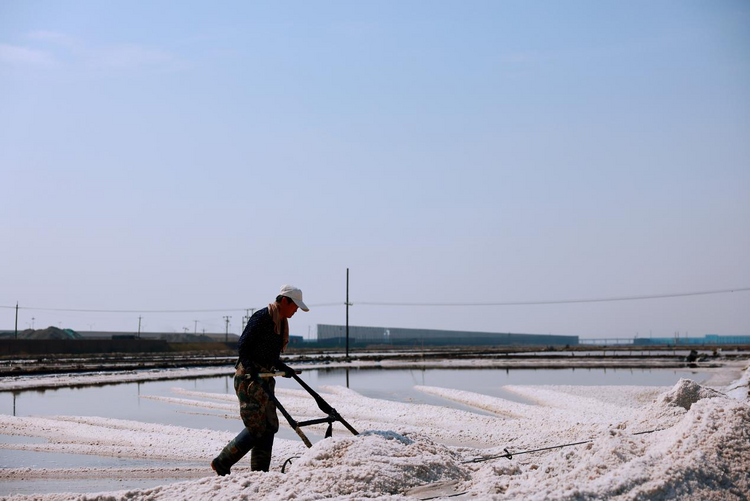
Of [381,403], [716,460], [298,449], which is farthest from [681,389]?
[381,403]

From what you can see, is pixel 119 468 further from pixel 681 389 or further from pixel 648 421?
pixel 681 389

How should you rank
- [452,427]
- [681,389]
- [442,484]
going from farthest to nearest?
[452,427] < [681,389] < [442,484]

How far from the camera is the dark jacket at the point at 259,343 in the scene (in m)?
5.95

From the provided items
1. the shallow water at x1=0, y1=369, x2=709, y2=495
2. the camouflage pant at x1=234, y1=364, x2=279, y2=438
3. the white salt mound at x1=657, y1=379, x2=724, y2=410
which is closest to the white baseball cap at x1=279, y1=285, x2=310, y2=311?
the camouflage pant at x1=234, y1=364, x2=279, y2=438

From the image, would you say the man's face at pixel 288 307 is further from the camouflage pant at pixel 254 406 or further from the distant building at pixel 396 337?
the distant building at pixel 396 337

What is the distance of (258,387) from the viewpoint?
5887mm

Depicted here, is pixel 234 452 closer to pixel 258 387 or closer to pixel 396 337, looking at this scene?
pixel 258 387

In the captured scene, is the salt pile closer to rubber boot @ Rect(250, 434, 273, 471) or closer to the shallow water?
rubber boot @ Rect(250, 434, 273, 471)

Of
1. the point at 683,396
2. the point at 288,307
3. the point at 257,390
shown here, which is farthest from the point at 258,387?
the point at 683,396

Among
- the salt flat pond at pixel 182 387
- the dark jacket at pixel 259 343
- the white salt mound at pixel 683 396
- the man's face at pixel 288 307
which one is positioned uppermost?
the man's face at pixel 288 307

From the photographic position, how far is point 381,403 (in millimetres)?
16281

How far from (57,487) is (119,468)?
113 centimetres

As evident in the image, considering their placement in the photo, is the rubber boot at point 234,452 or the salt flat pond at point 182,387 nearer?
the rubber boot at point 234,452

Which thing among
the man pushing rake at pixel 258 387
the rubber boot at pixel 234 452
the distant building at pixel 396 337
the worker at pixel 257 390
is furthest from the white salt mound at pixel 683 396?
the distant building at pixel 396 337
